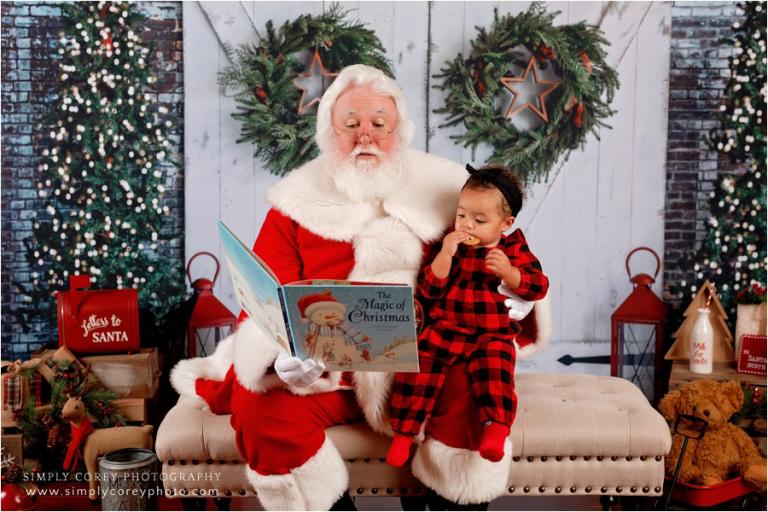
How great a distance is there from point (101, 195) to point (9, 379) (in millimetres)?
996

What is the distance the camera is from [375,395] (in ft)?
8.52

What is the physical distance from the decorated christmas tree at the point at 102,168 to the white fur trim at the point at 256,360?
160cm

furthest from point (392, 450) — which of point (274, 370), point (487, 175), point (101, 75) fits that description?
point (101, 75)

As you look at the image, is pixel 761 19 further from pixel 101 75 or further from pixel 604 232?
pixel 101 75

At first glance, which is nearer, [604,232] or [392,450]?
[392,450]

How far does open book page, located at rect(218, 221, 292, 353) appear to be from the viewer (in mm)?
2146

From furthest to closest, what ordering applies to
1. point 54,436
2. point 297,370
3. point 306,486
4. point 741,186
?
point 741,186, point 54,436, point 306,486, point 297,370

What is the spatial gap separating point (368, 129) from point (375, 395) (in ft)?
2.92

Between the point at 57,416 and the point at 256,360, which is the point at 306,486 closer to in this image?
the point at 256,360

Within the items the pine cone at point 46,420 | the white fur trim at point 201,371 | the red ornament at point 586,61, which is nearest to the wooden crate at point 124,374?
the pine cone at point 46,420

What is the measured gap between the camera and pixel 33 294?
403 centimetres

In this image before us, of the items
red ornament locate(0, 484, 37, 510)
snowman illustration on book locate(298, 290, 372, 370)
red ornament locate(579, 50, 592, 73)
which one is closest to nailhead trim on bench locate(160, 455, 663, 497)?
snowman illustration on book locate(298, 290, 372, 370)

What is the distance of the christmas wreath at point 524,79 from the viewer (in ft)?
13.1

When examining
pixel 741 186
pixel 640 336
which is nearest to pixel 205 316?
pixel 640 336
